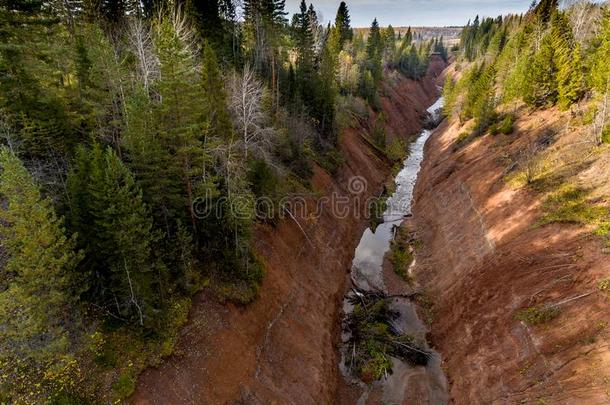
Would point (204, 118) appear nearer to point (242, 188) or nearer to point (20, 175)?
point (242, 188)

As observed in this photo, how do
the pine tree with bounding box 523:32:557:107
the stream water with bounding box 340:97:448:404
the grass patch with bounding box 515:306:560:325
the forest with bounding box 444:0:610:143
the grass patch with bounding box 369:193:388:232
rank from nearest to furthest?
the grass patch with bounding box 515:306:560:325, the stream water with bounding box 340:97:448:404, the forest with bounding box 444:0:610:143, the pine tree with bounding box 523:32:557:107, the grass patch with bounding box 369:193:388:232

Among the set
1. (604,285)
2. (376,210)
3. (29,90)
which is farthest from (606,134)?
(29,90)

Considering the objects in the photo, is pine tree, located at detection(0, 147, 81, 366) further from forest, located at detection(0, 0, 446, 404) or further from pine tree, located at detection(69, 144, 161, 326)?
pine tree, located at detection(69, 144, 161, 326)

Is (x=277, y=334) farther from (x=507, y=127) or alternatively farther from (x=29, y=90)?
(x=507, y=127)

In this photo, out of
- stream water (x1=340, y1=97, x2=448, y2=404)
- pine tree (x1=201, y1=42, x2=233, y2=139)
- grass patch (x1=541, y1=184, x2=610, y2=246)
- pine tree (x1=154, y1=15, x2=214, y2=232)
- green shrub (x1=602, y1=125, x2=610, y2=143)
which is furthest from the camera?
green shrub (x1=602, y1=125, x2=610, y2=143)

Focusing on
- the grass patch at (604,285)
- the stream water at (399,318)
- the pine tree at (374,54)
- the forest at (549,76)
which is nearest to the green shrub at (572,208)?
the grass patch at (604,285)

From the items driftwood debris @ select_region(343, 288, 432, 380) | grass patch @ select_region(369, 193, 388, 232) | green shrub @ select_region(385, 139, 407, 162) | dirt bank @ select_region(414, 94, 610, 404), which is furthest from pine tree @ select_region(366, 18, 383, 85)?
driftwood debris @ select_region(343, 288, 432, 380)

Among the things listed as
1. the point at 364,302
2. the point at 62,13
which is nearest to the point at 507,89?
the point at 364,302
